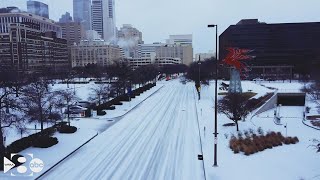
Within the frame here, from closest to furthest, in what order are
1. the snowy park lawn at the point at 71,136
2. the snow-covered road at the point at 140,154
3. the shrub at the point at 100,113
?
the snow-covered road at the point at 140,154 → the snowy park lawn at the point at 71,136 → the shrub at the point at 100,113

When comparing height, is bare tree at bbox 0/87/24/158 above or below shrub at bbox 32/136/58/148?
above

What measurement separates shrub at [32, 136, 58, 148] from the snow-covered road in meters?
2.73

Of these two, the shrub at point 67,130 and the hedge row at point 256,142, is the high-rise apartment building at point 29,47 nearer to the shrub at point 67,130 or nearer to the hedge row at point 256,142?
the shrub at point 67,130

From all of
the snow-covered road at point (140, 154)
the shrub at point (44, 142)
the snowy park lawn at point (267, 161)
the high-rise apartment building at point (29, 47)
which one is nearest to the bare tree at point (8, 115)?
the shrub at point (44, 142)

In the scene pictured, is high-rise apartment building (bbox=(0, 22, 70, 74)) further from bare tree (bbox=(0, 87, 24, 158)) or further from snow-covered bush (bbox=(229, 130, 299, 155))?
snow-covered bush (bbox=(229, 130, 299, 155))

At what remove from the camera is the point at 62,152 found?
24.1 meters

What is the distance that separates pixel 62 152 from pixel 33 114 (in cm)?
589

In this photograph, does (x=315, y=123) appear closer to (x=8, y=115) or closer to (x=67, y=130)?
(x=67, y=130)

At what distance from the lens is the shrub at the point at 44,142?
1002 inches

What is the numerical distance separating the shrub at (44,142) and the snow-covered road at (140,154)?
2.73 meters

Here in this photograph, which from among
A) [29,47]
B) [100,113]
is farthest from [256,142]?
[29,47]

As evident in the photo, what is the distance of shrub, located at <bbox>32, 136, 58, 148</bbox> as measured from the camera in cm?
2545

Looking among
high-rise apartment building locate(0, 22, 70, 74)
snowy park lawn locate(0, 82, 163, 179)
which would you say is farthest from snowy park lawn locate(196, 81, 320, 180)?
high-rise apartment building locate(0, 22, 70, 74)

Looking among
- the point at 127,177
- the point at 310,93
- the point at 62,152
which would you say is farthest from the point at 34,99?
the point at 310,93
